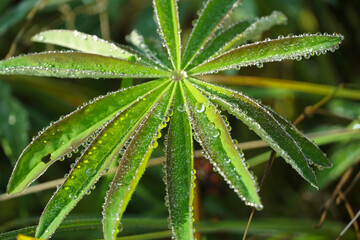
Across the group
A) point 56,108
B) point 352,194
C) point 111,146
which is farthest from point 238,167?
point 56,108

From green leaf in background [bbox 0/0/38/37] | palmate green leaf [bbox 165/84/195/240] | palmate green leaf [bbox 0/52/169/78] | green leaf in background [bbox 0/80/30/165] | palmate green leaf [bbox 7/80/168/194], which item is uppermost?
green leaf in background [bbox 0/0/38/37]

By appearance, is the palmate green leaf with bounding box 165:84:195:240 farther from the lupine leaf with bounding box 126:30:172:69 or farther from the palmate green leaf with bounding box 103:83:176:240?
the lupine leaf with bounding box 126:30:172:69

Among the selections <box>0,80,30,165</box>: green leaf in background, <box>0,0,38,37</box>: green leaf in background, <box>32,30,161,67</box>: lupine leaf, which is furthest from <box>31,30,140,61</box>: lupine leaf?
<box>0,0,38,37</box>: green leaf in background

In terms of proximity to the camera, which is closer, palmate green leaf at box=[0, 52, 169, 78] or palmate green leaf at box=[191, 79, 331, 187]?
palmate green leaf at box=[191, 79, 331, 187]

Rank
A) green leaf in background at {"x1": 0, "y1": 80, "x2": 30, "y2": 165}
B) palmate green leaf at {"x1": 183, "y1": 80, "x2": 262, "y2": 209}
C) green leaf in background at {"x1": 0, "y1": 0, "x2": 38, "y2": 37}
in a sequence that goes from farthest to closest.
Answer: green leaf in background at {"x1": 0, "y1": 0, "x2": 38, "y2": 37} < green leaf in background at {"x1": 0, "y1": 80, "x2": 30, "y2": 165} < palmate green leaf at {"x1": 183, "y1": 80, "x2": 262, "y2": 209}

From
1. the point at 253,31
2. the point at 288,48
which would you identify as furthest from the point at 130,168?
the point at 253,31

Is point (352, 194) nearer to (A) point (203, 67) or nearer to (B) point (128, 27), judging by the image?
(A) point (203, 67)

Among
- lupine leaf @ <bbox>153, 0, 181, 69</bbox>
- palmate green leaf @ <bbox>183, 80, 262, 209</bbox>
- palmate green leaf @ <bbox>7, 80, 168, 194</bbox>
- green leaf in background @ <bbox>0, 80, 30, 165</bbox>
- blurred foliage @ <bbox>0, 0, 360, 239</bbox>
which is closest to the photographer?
palmate green leaf @ <bbox>183, 80, 262, 209</bbox>
